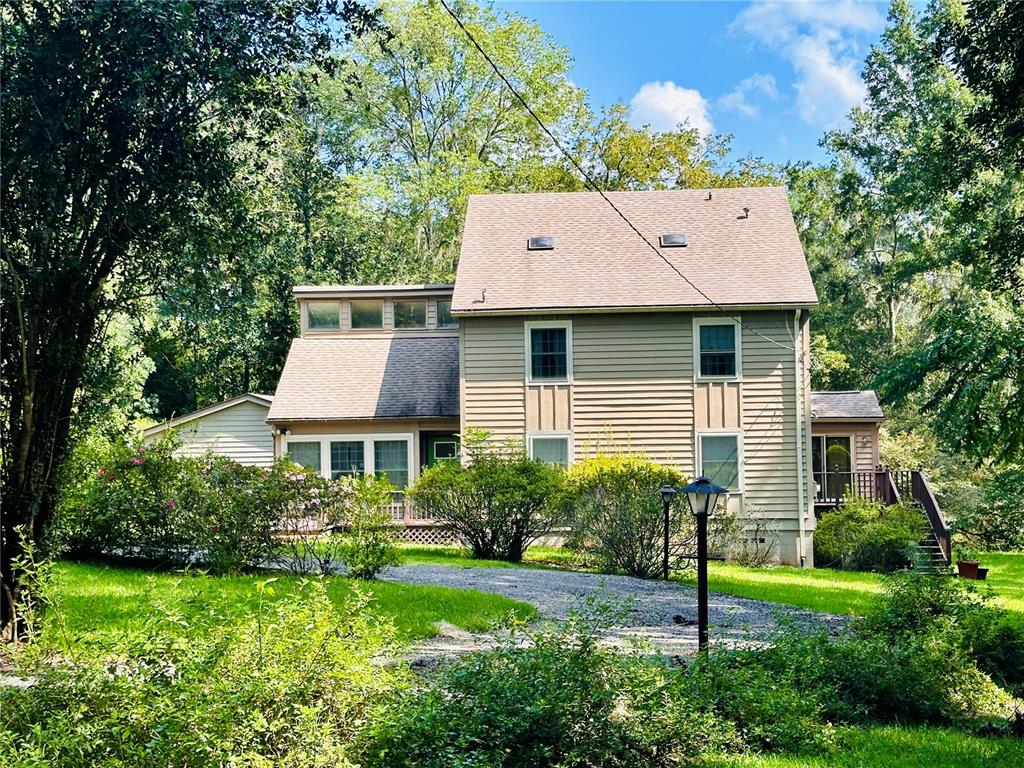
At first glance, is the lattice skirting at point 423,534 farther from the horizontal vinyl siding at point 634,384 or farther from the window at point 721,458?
the window at point 721,458

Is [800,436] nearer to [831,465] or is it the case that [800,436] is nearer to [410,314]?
[831,465]

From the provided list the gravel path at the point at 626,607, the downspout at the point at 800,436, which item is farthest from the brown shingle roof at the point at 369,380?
the downspout at the point at 800,436

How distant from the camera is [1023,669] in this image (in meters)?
7.98

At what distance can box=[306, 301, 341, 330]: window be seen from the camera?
931 inches

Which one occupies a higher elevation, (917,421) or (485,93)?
(485,93)

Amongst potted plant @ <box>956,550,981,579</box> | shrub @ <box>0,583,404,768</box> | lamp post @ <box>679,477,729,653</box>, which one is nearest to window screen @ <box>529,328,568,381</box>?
potted plant @ <box>956,550,981,579</box>

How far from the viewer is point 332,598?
31.5 ft

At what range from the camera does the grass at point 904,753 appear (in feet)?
18.2

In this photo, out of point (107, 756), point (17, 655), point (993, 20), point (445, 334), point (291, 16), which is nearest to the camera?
point (107, 756)

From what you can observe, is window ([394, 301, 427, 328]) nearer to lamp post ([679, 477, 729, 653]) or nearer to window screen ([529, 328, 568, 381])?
window screen ([529, 328, 568, 381])

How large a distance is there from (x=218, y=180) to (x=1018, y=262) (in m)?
11.3

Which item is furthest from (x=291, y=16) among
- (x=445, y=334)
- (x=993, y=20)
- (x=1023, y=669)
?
(x=445, y=334)

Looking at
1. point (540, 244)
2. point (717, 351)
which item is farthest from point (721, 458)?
point (540, 244)

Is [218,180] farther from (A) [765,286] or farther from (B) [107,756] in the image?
(A) [765,286]
